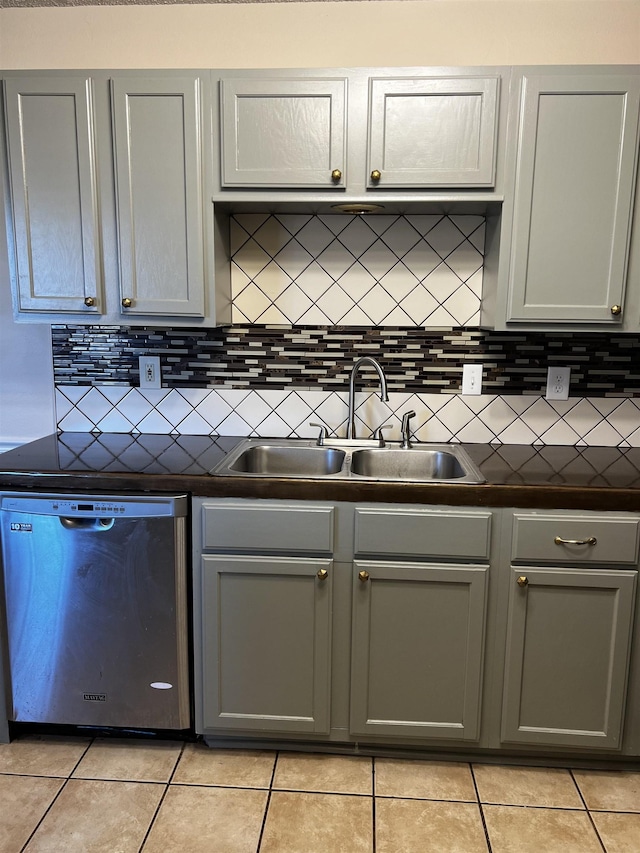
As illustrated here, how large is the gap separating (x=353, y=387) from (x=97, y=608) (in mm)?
1129

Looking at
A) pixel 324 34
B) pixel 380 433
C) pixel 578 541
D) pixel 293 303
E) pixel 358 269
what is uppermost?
pixel 324 34

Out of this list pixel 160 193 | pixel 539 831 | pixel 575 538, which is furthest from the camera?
pixel 160 193

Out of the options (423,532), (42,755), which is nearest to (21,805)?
(42,755)

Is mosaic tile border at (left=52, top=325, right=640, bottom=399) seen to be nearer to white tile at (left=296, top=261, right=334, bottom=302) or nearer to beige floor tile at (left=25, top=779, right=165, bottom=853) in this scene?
white tile at (left=296, top=261, right=334, bottom=302)

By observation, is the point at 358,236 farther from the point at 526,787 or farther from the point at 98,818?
the point at 98,818

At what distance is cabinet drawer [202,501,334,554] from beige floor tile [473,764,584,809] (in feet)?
2.83

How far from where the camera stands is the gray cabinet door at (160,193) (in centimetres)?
196

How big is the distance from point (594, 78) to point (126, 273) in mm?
1589

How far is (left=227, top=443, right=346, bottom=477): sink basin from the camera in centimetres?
223

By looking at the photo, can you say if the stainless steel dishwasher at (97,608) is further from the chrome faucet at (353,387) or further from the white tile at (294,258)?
the white tile at (294,258)

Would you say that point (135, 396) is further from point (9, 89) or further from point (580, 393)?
point (580, 393)

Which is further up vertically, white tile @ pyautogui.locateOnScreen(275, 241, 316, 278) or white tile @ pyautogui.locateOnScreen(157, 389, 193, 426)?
white tile @ pyautogui.locateOnScreen(275, 241, 316, 278)

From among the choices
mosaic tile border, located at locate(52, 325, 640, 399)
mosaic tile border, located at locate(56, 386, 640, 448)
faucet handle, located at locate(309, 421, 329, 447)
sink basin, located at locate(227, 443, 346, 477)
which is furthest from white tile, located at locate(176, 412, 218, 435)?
faucet handle, located at locate(309, 421, 329, 447)

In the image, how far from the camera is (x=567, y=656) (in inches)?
72.7
